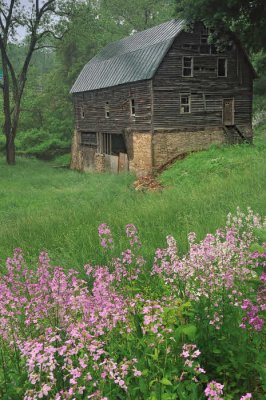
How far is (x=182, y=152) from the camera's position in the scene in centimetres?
2666

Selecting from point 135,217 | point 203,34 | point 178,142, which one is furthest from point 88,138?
point 135,217

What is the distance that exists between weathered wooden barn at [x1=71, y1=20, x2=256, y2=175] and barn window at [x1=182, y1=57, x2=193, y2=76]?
49 millimetres

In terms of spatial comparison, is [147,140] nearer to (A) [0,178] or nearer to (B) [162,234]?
(A) [0,178]

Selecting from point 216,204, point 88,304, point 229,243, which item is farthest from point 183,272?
point 216,204

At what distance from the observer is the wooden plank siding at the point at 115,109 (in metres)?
26.4

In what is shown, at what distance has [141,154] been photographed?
26750 millimetres

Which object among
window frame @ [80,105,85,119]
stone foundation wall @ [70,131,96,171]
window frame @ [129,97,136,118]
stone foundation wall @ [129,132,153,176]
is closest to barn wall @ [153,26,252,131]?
stone foundation wall @ [129,132,153,176]

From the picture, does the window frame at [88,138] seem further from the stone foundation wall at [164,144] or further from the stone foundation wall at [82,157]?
the stone foundation wall at [164,144]

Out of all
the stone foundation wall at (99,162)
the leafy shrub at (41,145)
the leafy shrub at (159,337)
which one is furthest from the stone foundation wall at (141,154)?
the leafy shrub at (159,337)

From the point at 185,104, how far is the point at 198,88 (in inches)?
54.9

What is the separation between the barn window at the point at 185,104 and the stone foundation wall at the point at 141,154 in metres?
2.92

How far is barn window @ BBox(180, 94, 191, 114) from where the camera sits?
26688mm

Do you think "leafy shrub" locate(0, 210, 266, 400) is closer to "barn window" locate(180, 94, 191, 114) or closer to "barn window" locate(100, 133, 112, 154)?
"barn window" locate(180, 94, 191, 114)

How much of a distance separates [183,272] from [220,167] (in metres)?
16.6
